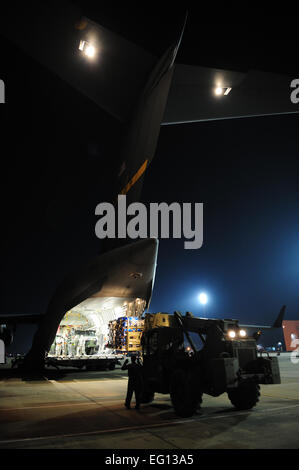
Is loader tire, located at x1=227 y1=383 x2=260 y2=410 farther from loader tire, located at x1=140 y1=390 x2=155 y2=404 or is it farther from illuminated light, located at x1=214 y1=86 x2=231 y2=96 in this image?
illuminated light, located at x1=214 y1=86 x2=231 y2=96

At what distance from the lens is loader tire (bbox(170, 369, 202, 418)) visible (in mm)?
6281

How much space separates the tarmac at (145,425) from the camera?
457cm

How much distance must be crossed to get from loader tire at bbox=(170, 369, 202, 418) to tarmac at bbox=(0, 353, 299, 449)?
0.18 meters

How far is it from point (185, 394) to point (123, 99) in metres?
21.5

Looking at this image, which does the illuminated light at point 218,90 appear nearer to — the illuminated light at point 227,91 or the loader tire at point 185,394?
the illuminated light at point 227,91

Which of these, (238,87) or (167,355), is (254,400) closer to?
(167,355)

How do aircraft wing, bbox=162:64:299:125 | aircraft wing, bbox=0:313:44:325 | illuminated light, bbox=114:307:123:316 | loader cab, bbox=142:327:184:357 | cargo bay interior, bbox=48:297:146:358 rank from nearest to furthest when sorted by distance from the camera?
loader cab, bbox=142:327:184:357 → cargo bay interior, bbox=48:297:146:358 → aircraft wing, bbox=162:64:299:125 → illuminated light, bbox=114:307:123:316 → aircraft wing, bbox=0:313:44:325

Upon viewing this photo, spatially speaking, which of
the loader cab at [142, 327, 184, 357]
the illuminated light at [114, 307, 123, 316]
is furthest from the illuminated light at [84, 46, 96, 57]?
the loader cab at [142, 327, 184, 357]

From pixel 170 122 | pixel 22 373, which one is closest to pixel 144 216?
pixel 170 122

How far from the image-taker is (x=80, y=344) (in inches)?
830

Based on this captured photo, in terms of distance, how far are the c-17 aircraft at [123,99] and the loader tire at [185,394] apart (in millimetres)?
9319

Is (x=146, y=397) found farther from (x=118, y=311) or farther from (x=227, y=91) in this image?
(x=227, y=91)
